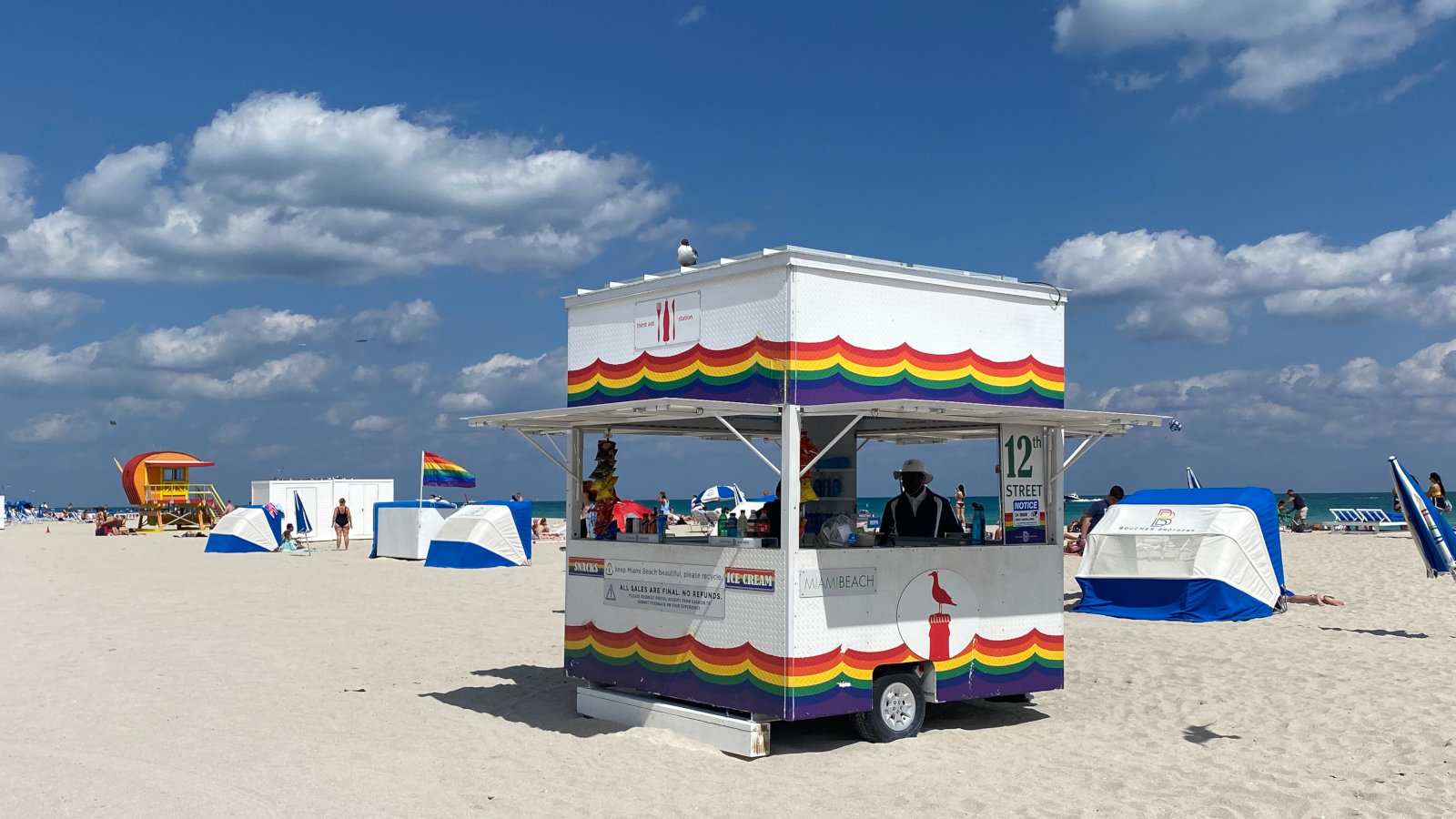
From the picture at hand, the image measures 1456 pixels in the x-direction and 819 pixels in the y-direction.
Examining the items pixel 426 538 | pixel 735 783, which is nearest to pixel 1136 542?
pixel 735 783

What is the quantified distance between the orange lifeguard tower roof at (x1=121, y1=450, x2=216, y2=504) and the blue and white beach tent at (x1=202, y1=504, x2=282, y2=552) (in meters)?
18.0

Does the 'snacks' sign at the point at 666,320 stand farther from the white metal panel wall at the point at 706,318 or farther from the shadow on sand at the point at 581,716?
the shadow on sand at the point at 581,716

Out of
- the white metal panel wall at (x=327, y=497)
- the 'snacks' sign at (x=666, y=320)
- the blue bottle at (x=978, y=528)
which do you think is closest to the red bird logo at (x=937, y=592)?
the blue bottle at (x=978, y=528)

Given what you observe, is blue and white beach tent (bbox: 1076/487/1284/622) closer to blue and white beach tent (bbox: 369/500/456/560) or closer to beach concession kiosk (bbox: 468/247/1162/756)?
beach concession kiosk (bbox: 468/247/1162/756)

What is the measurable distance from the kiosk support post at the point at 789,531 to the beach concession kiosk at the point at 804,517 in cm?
1

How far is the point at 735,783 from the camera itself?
22.1ft

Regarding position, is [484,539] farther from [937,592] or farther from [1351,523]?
[1351,523]

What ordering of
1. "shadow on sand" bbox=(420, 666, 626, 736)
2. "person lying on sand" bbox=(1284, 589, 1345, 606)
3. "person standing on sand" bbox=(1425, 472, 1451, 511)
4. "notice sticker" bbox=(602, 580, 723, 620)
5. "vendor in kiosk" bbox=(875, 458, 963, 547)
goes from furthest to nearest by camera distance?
"person standing on sand" bbox=(1425, 472, 1451, 511), "person lying on sand" bbox=(1284, 589, 1345, 606), "vendor in kiosk" bbox=(875, 458, 963, 547), "shadow on sand" bbox=(420, 666, 626, 736), "notice sticker" bbox=(602, 580, 723, 620)

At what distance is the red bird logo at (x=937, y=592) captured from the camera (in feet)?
26.4

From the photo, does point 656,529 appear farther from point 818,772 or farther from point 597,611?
point 818,772

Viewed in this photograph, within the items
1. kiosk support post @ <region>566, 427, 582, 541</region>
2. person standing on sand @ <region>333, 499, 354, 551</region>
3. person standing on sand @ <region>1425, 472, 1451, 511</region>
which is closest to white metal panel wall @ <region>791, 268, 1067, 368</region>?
kiosk support post @ <region>566, 427, 582, 541</region>

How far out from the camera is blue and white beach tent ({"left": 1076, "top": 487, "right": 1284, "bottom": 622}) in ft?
45.6

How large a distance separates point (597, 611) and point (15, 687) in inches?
194

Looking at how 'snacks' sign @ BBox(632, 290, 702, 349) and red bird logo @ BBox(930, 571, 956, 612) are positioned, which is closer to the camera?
red bird logo @ BBox(930, 571, 956, 612)
